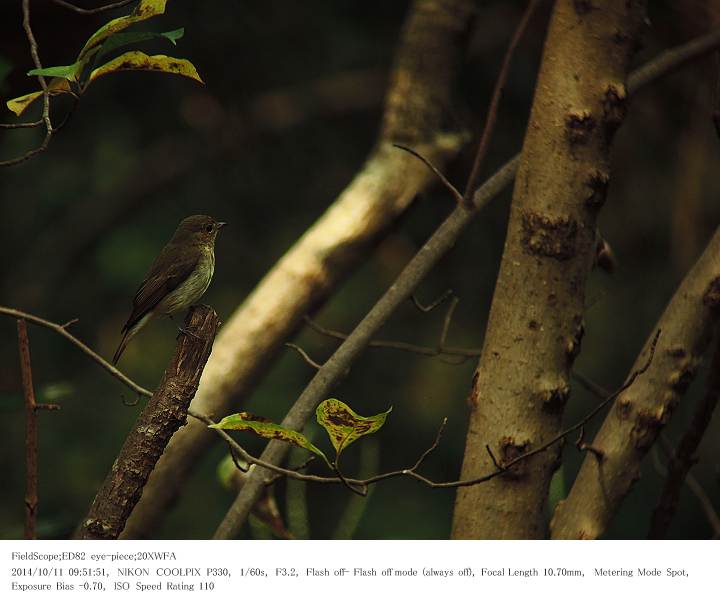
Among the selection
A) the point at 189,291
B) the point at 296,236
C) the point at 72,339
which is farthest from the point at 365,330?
the point at 296,236

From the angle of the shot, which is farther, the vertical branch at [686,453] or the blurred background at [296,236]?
the blurred background at [296,236]

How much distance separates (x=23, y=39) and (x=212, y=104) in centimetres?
141

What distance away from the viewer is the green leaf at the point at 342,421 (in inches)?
42.1

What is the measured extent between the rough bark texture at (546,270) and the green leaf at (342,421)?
292 millimetres

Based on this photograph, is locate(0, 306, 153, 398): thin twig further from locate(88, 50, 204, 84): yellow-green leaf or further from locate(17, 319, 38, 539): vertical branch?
locate(88, 50, 204, 84): yellow-green leaf

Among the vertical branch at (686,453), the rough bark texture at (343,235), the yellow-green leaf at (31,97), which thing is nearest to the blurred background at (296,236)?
the rough bark texture at (343,235)

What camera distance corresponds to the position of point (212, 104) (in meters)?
3.13

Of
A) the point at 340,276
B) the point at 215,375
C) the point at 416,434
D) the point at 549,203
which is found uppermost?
the point at 549,203

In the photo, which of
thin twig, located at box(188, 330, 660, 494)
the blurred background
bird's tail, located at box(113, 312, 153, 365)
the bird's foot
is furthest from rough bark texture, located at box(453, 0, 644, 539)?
the blurred background

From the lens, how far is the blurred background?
100 inches

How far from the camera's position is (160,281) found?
1.48 meters

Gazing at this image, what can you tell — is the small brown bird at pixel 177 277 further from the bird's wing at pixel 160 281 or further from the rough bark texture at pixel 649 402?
the rough bark texture at pixel 649 402
